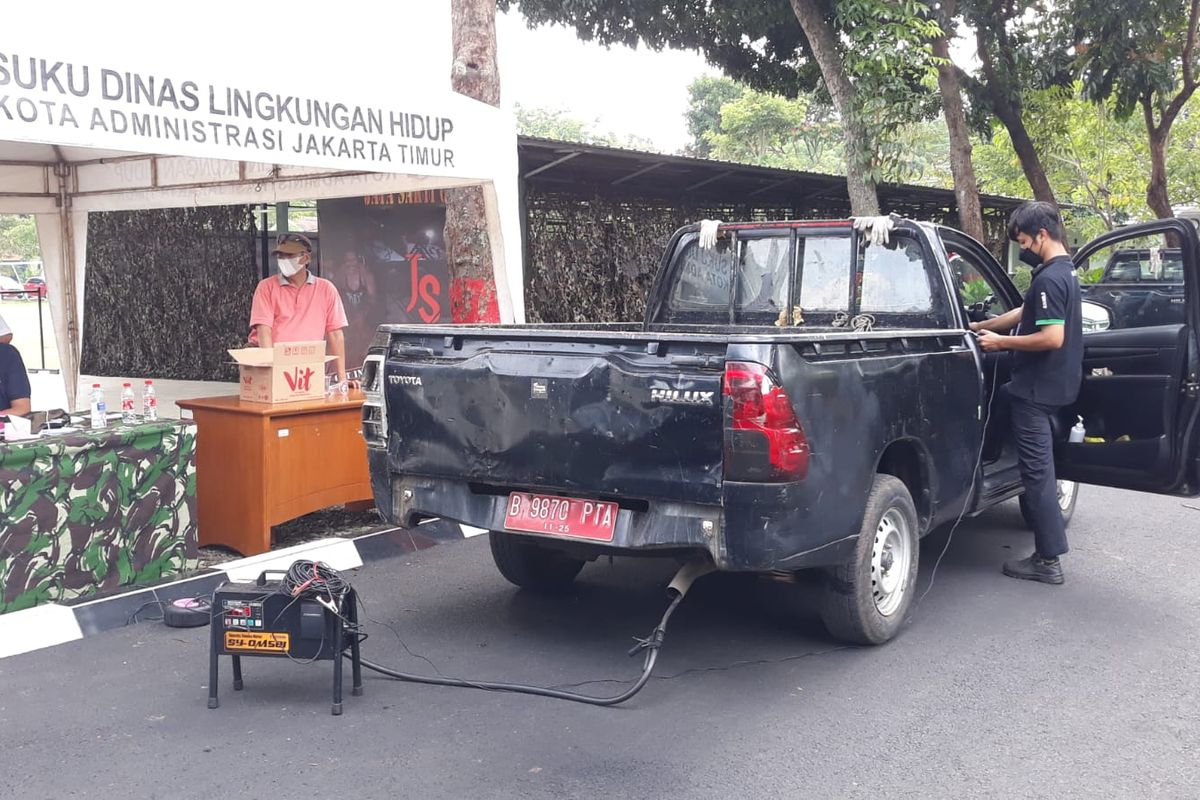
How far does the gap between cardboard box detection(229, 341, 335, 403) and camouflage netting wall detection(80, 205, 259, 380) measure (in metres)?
8.32

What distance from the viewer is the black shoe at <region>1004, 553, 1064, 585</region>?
5.98 m

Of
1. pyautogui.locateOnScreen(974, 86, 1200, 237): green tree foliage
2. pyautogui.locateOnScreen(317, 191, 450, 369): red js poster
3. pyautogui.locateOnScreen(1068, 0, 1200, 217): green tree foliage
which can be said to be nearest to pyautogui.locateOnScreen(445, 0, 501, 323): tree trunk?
pyautogui.locateOnScreen(317, 191, 450, 369): red js poster

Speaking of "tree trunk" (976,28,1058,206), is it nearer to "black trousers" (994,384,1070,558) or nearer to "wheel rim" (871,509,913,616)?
"black trousers" (994,384,1070,558)

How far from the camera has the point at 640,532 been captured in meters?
4.39

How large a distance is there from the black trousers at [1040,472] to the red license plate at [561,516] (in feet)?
8.51

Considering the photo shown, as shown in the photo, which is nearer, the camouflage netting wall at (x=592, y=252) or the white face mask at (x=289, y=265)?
the white face mask at (x=289, y=265)

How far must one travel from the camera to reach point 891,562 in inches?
200

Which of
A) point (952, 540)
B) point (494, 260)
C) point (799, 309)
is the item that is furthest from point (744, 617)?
point (494, 260)

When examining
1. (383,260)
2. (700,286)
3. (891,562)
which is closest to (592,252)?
(383,260)

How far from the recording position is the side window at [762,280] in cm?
609

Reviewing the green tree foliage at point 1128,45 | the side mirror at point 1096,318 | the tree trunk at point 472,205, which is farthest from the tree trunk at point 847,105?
the side mirror at point 1096,318

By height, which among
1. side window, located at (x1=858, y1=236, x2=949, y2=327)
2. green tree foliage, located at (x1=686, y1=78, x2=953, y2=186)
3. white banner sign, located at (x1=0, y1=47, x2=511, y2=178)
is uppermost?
green tree foliage, located at (x1=686, y1=78, x2=953, y2=186)

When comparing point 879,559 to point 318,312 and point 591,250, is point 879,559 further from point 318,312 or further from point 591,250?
point 591,250

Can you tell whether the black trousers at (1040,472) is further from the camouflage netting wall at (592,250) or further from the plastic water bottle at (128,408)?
the camouflage netting wall at (592,250)
